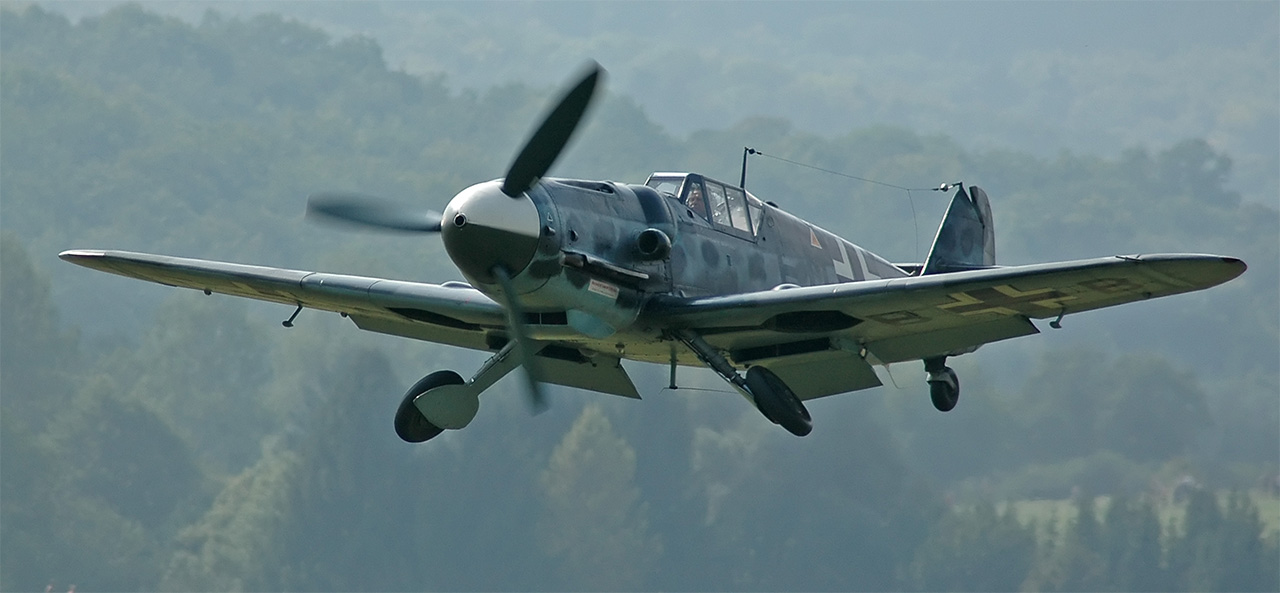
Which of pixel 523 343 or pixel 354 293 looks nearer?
pixel 523 343

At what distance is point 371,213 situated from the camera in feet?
54.9

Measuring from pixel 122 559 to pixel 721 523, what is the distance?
2905 cm

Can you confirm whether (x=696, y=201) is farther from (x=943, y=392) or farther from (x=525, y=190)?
(x=943, y=392)

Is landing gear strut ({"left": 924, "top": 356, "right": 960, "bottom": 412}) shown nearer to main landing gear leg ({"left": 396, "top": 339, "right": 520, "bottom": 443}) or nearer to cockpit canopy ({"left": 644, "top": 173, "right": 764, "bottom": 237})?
cockpit canopy ({"left": 644, "top": 173, "right": 764, "bottom": 237})

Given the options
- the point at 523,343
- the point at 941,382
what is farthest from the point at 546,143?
the point at 941,382

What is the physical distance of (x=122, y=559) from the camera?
8725 cm

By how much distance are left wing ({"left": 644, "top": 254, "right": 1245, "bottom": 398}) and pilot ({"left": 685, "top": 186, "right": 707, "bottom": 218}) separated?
3.82ft

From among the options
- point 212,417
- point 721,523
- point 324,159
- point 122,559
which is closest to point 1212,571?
point 721,523

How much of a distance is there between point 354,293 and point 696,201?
142 inches

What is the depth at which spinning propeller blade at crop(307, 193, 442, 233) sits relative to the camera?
1644 cm

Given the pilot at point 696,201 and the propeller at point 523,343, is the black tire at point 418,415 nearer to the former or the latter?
the propeller at point 523,343

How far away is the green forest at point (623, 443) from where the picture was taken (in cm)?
7306

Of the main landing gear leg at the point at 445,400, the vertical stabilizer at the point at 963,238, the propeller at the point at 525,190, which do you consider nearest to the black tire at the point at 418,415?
the main landing gear leg at the point at 445,400

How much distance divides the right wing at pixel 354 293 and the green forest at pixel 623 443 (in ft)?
100
